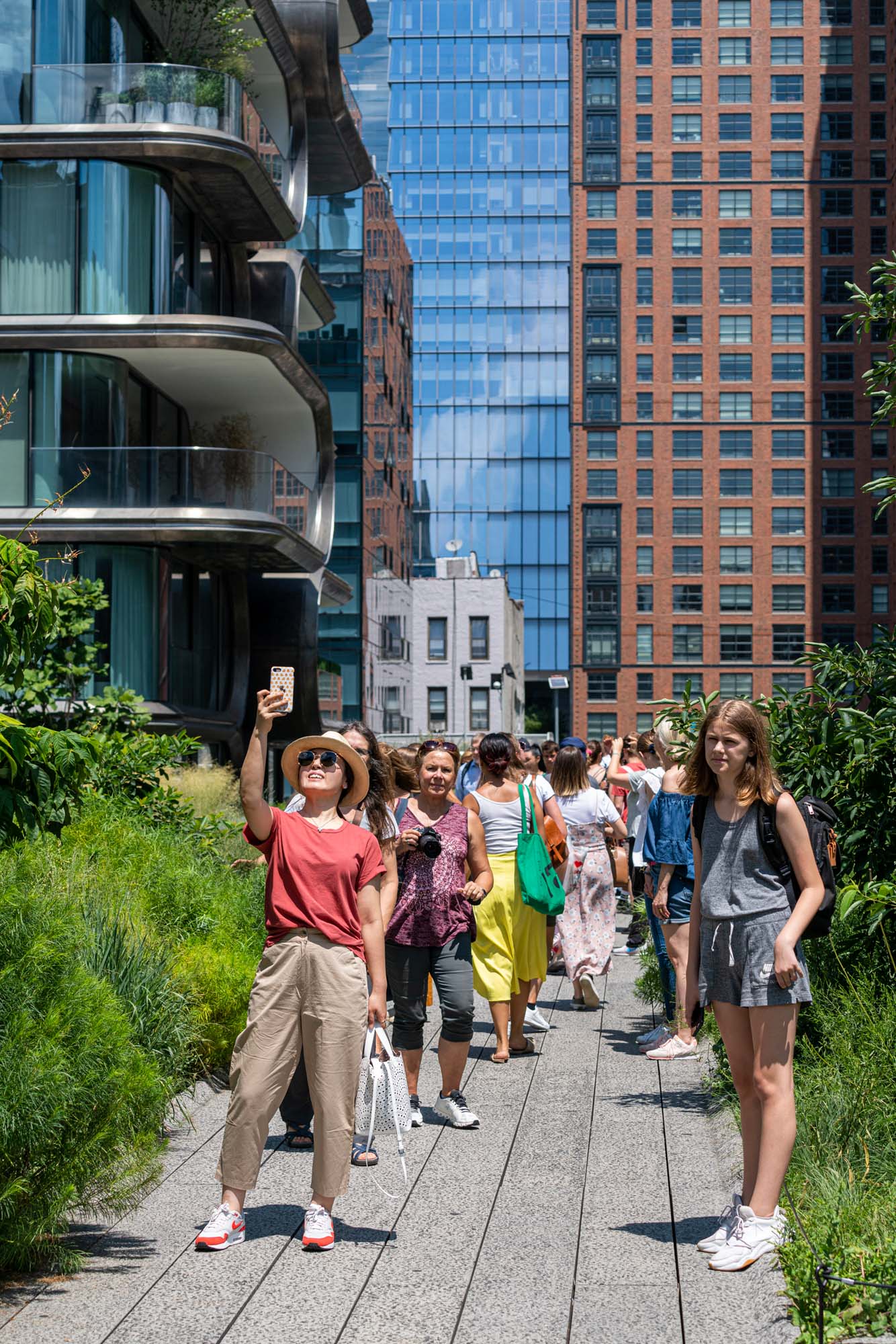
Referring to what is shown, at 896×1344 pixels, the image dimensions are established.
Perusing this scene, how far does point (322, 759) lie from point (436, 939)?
2471 millimetres

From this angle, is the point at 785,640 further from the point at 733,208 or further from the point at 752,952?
the point at 752,952

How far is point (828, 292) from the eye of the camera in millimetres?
120562

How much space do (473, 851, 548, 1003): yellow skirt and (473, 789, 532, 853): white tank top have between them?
59 mm

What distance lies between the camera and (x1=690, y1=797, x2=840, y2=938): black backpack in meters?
6.04

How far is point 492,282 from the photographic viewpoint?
12588cm

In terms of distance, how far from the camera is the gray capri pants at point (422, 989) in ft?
28.2

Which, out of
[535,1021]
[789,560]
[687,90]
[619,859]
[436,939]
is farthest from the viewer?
[687,90]

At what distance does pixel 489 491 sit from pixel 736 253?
2531 centimetres

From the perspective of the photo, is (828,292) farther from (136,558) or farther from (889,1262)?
(889,1262)

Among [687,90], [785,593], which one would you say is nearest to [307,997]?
[785,593]

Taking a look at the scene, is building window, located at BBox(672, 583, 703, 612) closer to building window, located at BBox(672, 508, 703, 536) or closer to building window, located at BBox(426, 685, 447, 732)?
building window, located at BBox(672, 508, 703, 536)

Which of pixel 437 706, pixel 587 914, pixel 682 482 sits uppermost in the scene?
pixel 682 482

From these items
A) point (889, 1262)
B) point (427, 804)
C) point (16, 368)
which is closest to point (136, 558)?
point (16, 368)

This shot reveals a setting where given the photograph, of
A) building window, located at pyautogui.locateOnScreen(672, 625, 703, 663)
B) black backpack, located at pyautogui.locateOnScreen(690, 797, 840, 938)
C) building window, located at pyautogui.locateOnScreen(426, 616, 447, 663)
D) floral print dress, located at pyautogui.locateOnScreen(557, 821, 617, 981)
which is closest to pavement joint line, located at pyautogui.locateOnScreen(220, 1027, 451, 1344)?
black backpack, located at pyautogui.locateOnScreen(690, 797, 840, 938)
